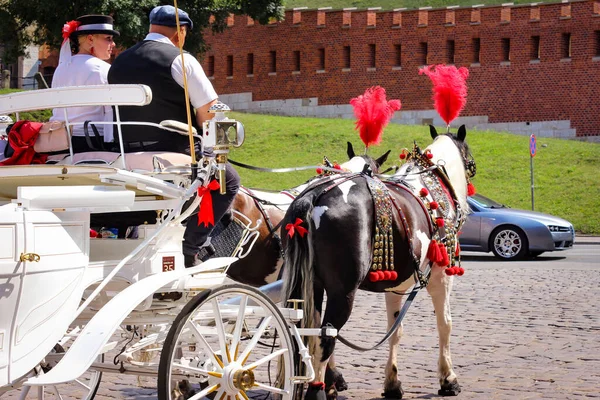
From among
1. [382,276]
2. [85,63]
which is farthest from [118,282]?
[382,276]

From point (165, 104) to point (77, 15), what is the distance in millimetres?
28722

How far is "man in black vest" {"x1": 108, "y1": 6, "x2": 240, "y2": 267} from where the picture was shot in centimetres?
611

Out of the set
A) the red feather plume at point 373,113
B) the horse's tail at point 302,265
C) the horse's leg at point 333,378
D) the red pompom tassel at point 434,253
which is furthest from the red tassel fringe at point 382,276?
the red feather plume at point 373,113

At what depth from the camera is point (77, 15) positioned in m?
33.9

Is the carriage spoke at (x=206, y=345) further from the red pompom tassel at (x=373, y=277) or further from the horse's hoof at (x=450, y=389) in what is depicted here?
the horse's hoof at (x=450, y=389)

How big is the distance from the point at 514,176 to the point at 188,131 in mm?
29563

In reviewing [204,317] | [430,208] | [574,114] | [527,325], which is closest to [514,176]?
[574,114]

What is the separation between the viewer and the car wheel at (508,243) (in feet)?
67.4

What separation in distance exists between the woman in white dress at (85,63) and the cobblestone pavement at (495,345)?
200 centimetres

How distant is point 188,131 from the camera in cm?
562

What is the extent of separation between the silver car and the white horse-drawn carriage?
48.2 ft

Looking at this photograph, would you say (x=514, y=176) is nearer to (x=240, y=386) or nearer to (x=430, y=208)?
(x=430, y=208)

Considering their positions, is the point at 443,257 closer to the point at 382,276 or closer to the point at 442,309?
the point at 442,309

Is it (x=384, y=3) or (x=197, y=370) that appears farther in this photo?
(x=384, y=3)
